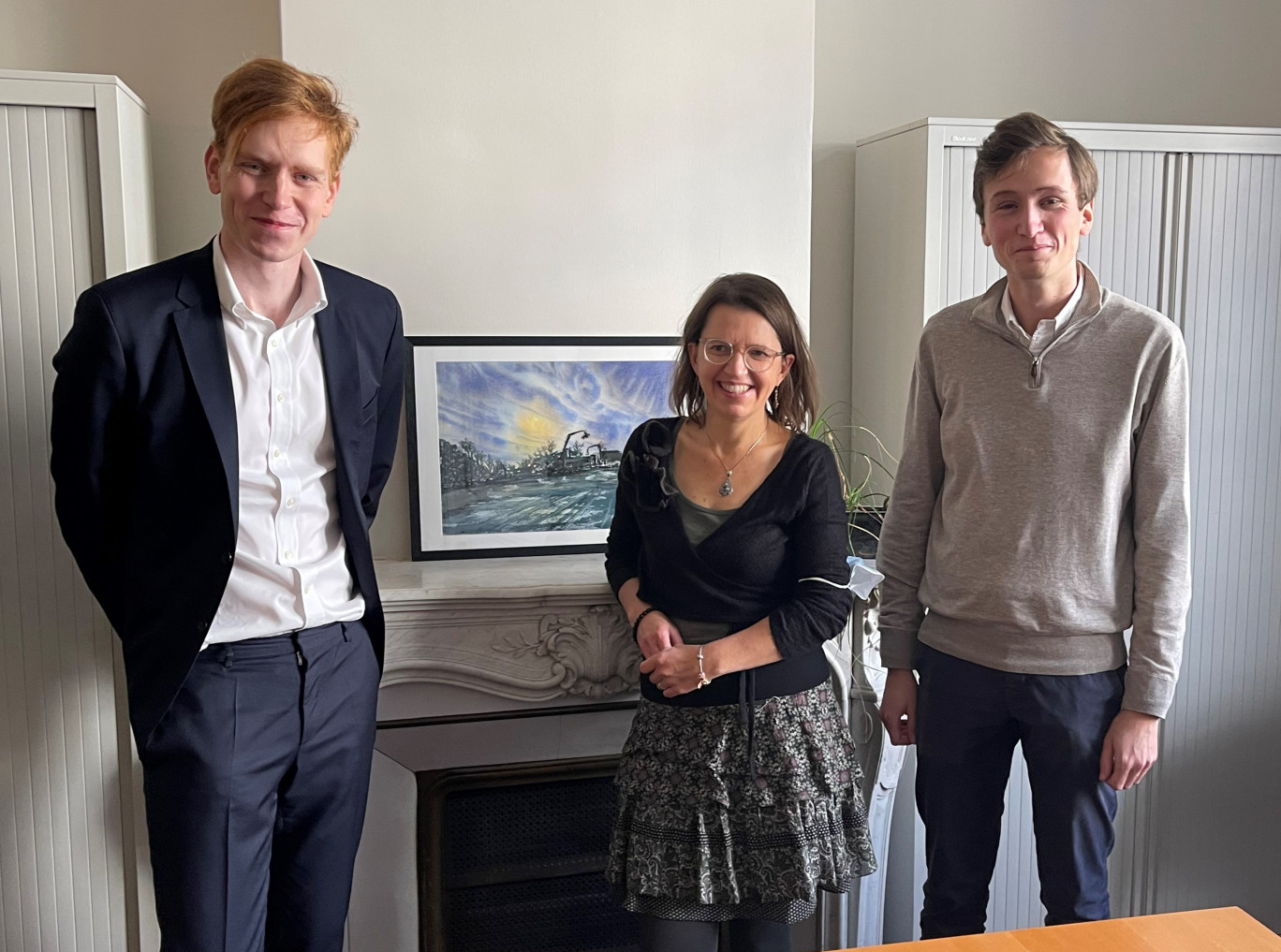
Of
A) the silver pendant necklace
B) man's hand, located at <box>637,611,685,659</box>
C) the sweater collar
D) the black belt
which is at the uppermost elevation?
the sweater collar

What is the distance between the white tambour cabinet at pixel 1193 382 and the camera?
7.48 ft

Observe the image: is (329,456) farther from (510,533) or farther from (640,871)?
(640,871)

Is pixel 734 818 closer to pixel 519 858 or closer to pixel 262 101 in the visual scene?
pixel 519 858

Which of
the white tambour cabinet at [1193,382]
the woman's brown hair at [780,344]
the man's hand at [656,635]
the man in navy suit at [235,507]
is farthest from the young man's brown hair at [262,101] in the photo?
the white tambour cabinet at [1193,382]

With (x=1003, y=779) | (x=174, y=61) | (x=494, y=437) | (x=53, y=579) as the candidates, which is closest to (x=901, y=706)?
(x=1003, y=779)

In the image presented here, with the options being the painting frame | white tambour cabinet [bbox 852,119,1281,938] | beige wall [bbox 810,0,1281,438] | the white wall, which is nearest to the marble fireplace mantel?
the painting frame

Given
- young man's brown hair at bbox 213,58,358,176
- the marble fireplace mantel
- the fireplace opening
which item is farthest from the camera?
the fireplace opening

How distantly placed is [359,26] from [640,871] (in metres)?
1.62

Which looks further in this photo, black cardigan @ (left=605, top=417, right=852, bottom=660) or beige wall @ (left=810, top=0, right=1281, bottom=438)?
beige wall @ (left=810, top=0, right=1281, bottom=438)

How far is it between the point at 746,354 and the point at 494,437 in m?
0.68

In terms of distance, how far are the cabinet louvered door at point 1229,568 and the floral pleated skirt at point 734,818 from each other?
49.7 inches

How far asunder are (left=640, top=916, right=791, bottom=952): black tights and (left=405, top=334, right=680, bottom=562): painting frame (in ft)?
2.61

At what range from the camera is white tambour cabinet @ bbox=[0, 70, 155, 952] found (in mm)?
1786

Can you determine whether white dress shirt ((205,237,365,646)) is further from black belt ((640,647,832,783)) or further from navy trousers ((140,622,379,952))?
black belt ((640,647,832,783))
